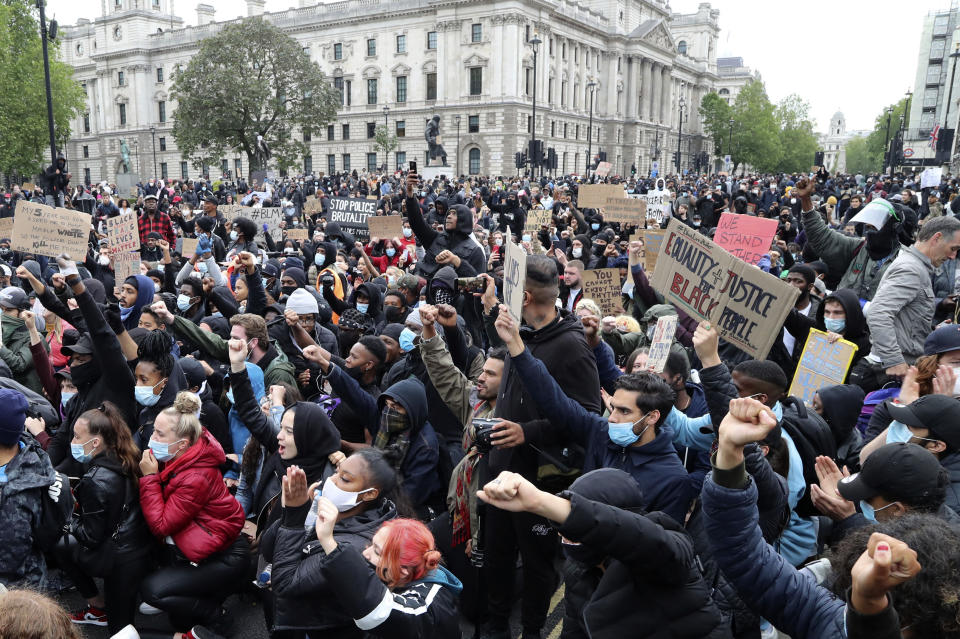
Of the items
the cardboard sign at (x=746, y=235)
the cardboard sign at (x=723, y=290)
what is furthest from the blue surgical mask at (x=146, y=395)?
the cardboard sign at (x=746, y=235)

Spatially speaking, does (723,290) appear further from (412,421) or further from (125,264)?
(125,264)

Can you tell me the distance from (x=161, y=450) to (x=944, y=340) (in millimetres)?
4303

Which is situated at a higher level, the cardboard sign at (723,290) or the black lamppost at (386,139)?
the black lamppost at (386,139)

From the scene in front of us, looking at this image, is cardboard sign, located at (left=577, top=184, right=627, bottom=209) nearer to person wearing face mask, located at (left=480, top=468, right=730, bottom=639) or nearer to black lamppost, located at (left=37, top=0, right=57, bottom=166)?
person wearing face mask, located at (left=480, top=468, right=730, bottom=639)

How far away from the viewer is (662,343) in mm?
3930

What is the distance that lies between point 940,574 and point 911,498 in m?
0.59

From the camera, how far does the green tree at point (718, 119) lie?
88562 millimetres

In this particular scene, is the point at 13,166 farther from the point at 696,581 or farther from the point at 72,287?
the point at 696,581

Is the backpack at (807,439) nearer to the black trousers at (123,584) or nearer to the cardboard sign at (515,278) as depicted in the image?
the cardboard sign at (515,278)

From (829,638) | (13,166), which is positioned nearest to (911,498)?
(829,638)

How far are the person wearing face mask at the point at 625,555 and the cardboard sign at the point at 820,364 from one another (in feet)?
8.73

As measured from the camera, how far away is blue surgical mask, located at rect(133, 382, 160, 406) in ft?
14.8

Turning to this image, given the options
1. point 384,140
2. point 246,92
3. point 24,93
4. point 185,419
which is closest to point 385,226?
point 185,419

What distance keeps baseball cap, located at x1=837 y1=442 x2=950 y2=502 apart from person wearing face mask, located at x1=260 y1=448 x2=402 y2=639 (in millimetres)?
1881
